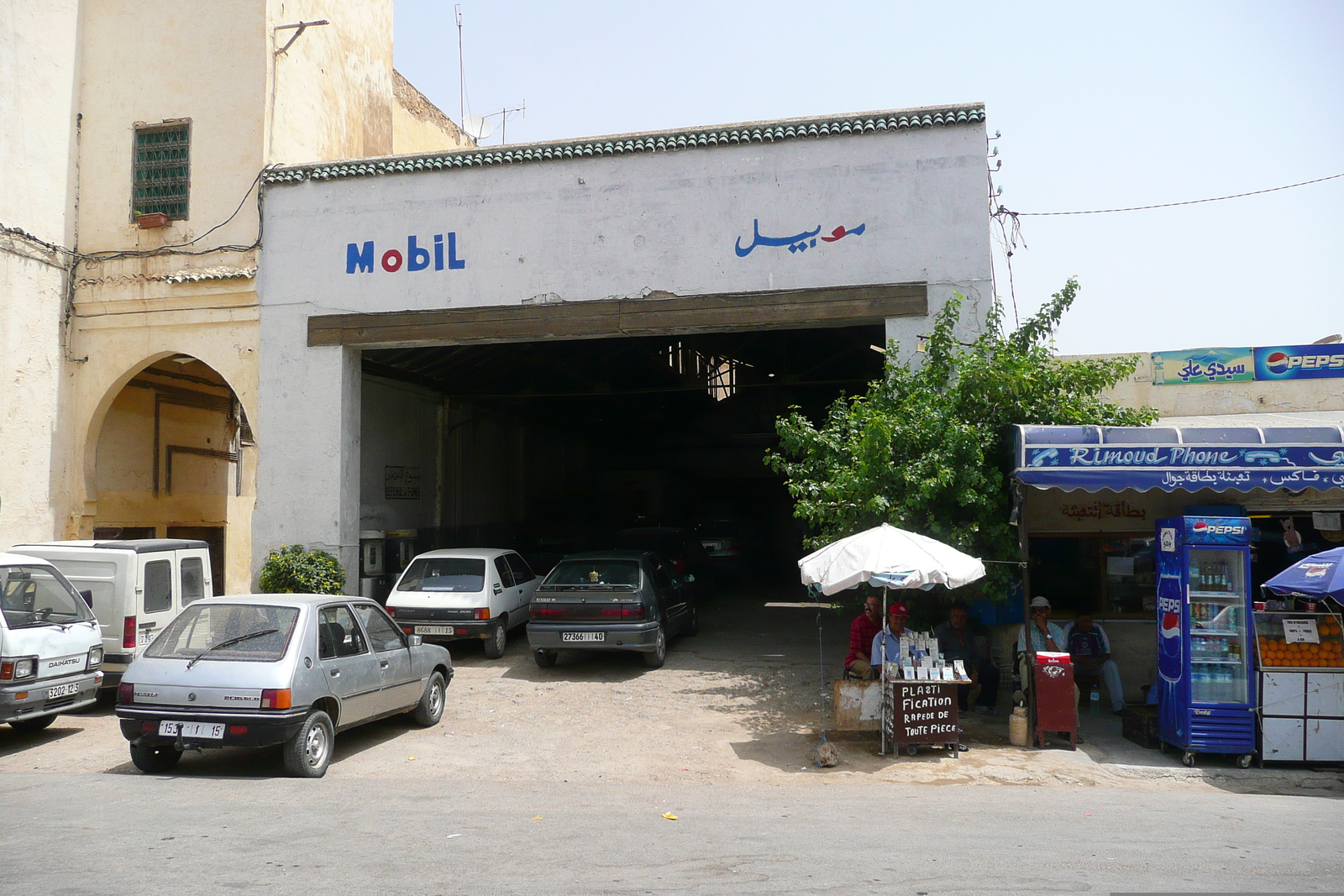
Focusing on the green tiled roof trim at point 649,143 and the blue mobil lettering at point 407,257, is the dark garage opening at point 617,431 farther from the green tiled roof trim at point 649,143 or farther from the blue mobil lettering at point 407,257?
the green tiled roof trim at point 649,143

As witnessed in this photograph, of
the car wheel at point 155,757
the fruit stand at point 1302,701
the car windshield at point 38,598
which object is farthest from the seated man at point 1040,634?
the car windshield at point 38,598

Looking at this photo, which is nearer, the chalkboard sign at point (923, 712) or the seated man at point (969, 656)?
the chalkboard sign at point (923, 712)

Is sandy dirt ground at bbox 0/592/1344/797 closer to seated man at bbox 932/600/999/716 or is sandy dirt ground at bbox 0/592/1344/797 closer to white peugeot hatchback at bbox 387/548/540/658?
Result: seated man at bbox 932/600/999/716

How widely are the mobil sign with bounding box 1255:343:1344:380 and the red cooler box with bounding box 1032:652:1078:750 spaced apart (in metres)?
6.43

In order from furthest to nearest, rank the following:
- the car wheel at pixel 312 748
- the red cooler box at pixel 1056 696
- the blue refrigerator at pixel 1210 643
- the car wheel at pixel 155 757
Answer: the red cooler box at pixel 1056 696
the blue refrigerator at pixel 1210 643
the car wheel at pixel 155 757
the car wheel at pixel 312 748

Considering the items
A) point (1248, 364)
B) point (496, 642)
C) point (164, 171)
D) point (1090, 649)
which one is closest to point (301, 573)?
point (496, 642)

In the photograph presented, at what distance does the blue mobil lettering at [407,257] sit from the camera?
14195mm

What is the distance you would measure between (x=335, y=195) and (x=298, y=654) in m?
9.40

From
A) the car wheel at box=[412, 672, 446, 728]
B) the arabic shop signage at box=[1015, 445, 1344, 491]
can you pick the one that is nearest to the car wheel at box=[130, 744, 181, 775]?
the car wheel at box=[412, 672, 446, 728]

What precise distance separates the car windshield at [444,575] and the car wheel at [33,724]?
475 cm

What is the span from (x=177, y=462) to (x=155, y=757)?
39.0 feet

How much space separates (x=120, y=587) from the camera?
10.1 meters

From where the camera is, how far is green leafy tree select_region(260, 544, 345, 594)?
44.3ft

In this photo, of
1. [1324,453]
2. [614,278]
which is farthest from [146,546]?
[1324,453]
